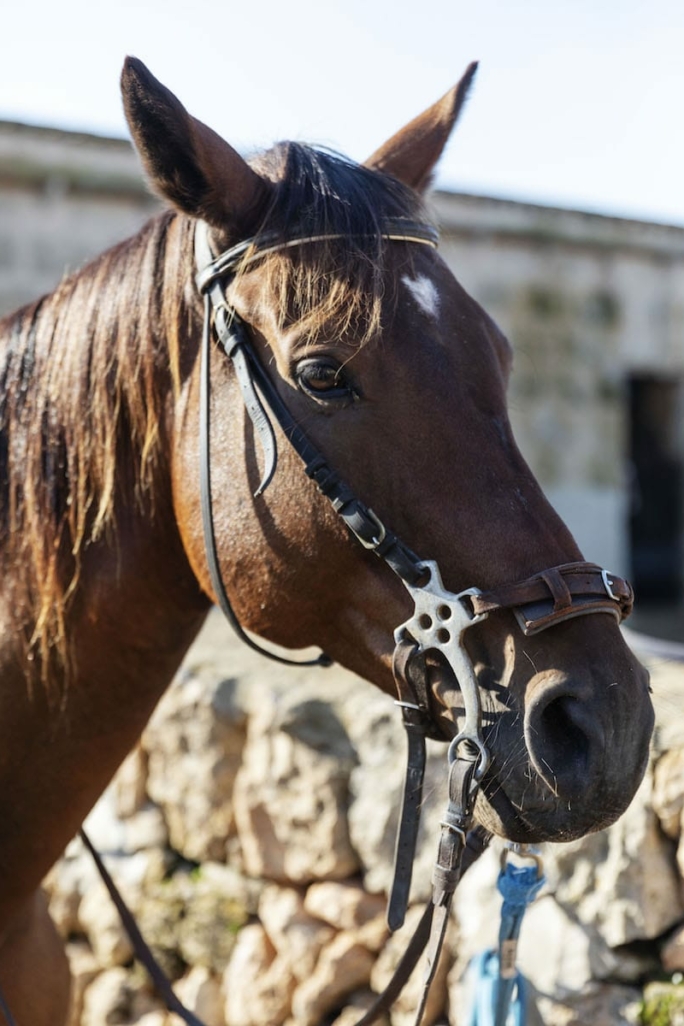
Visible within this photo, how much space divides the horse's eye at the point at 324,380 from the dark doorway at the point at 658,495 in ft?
33.8

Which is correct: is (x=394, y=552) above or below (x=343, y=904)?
above

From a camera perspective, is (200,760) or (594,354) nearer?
(200,760)

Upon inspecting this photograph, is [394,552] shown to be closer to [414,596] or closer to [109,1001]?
[414,596]

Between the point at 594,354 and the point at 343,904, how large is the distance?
9.10 metres

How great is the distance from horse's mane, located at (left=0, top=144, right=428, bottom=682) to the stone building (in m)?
7.87

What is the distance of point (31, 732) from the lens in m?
1.81

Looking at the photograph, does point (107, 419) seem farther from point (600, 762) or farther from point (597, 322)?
point (597, 322)

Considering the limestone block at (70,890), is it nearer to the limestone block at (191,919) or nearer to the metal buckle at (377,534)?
the limestone block at (191,919)

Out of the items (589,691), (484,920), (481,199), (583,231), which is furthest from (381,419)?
(583,231)

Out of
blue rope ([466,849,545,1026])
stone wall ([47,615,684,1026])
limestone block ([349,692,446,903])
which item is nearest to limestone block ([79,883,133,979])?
stone wall ([47,615,684,1026])

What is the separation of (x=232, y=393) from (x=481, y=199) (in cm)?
876

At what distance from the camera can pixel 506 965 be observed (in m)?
1.90

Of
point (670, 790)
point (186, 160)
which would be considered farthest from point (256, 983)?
point (186, 160)

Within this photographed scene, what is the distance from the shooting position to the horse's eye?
1572 mm
